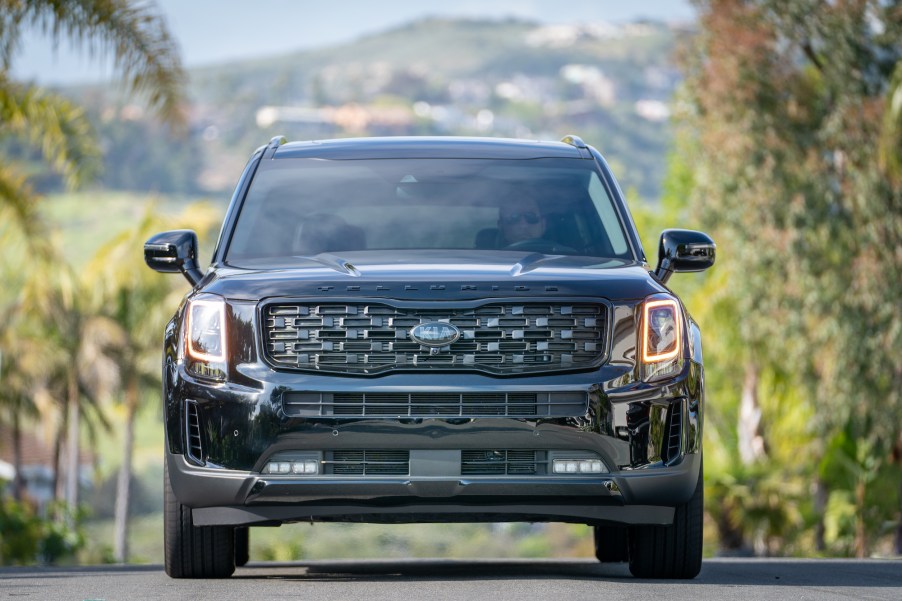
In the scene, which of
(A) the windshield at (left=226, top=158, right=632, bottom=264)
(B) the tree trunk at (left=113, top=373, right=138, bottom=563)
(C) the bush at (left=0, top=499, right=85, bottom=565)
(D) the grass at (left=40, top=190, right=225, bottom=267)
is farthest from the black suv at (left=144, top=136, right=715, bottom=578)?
(D) the grass at (left=40, top=190, right=225, bottom=267)

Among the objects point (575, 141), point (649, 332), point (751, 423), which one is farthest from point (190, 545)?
point (751, 423)

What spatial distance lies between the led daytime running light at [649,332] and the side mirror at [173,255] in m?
2.11

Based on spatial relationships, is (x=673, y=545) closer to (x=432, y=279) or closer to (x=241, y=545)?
(x=432, y=279)

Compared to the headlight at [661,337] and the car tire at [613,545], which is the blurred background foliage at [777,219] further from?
the headlight at [661,337]

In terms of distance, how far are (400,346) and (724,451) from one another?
37.0m

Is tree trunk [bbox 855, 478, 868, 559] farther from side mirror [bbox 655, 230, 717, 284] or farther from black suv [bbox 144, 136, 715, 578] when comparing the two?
black suv [bbox 144, 136, 715, 578]

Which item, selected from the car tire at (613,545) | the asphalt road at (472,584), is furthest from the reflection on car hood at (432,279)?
the car tire at (613,545)

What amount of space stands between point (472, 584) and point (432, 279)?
1.41 m

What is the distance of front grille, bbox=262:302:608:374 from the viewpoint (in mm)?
6715

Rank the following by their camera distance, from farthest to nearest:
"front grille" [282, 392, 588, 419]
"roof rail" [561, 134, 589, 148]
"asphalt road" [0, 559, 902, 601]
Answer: "roof rail" [561, 134, 589, 148] < "asphalt road" [0, 559, 902, 601] < "front grille" [282, 392, 588, 419]

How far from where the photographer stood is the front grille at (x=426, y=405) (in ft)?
21.8

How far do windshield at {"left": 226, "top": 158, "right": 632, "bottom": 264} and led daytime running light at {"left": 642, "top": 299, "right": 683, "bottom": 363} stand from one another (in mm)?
815

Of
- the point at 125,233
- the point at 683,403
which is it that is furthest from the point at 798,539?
the point at 683,403

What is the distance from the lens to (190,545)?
741cm
